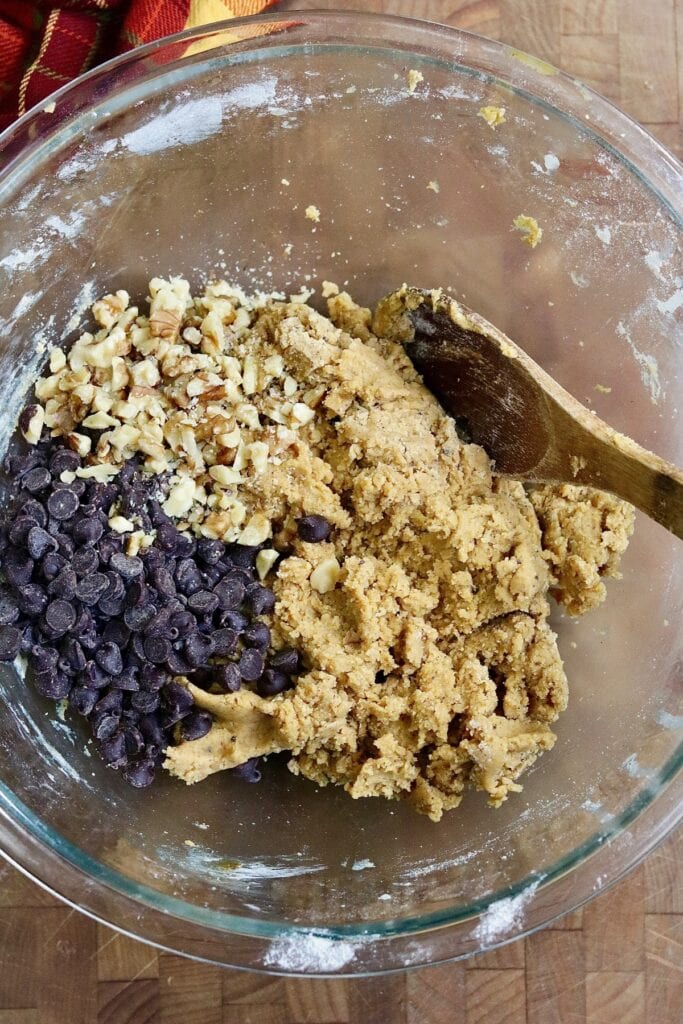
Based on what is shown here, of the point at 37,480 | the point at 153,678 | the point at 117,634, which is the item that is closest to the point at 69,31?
the point at 37,480

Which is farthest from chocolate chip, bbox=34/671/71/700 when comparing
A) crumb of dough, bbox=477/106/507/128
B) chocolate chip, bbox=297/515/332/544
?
crumb of dough, bbox=477/106/507/128

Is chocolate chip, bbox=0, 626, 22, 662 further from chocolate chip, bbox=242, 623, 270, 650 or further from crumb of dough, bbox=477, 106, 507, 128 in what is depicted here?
crumb of dough, bbox=477, 106, 507, 128

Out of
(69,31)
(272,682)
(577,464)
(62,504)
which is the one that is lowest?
(272,682)

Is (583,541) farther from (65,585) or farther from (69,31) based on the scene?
(69,31)

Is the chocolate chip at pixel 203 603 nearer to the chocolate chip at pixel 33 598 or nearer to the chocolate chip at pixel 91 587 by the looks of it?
the chocolate chip at pixel 91 587

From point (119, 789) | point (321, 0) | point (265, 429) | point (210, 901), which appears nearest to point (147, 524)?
point (265, 429)

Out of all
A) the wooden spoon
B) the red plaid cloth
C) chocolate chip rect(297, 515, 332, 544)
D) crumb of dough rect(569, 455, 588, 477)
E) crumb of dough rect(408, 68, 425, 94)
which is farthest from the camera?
the red plaid cloth
